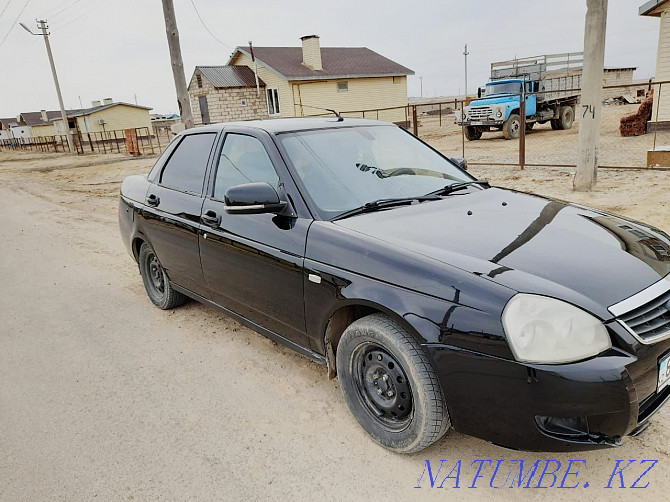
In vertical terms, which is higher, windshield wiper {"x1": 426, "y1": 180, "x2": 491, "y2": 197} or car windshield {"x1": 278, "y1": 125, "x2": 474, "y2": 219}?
car windshield {"x1": 278, "y1": 125, "x2": 474, "y2": 219}

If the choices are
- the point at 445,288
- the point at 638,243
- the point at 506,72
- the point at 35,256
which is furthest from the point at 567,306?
the point at 506,72

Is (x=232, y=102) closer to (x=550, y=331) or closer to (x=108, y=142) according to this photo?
(x=108, y=142)

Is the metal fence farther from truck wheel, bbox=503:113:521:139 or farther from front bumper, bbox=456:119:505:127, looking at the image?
truck wheel, bbox=503:113:521:139

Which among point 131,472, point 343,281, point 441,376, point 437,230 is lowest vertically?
point 131,472

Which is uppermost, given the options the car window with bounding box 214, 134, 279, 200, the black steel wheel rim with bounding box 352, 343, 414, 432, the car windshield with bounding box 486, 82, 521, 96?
the car windshield with bounding box 486, 82, 521, 96

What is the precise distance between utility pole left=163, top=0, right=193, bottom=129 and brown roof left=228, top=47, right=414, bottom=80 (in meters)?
15.9

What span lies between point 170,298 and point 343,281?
103 inches

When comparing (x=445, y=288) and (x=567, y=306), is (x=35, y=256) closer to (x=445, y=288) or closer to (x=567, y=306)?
(x=445, y=288)

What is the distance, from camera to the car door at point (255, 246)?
295 cm

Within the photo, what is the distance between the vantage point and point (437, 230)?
2.62 m

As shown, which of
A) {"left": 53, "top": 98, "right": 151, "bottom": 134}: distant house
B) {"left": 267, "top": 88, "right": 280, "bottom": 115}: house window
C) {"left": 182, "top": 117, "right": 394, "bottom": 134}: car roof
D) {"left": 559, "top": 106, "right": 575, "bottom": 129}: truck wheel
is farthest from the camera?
{"left": 53, "top": 98, "right": 151, "bottom": 134}: distant house

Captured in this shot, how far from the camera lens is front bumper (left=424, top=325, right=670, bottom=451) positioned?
76.6 inches

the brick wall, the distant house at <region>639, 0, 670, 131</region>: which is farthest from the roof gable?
the distant house at <region>639, 0, 670, 131</region>

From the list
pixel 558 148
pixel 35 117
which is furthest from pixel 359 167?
pixel 35 117
